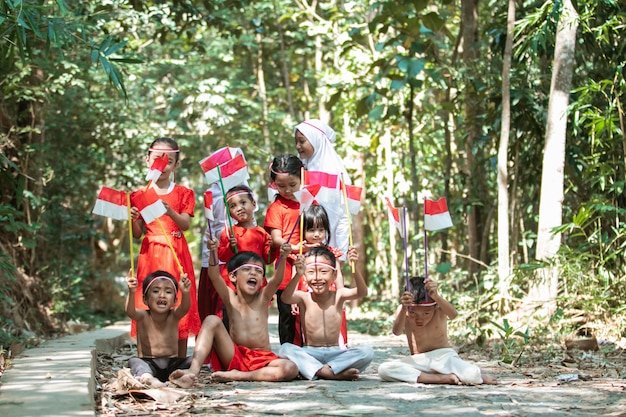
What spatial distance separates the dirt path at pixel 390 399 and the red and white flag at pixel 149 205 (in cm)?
107

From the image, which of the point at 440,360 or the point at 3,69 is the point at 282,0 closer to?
the point at 3,69

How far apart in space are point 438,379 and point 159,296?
182 centimetres

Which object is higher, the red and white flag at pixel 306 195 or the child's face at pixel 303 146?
the child's face at pixel 303 146

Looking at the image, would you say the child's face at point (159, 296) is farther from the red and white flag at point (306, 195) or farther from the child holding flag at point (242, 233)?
the red and white flag at point (306, 195)

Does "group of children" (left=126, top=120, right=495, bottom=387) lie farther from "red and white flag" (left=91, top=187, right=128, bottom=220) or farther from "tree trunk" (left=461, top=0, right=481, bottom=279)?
"tree trunk" (left=461, top=0, right=481, bottom=279)

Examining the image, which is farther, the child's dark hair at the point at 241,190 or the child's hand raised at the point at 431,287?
the child's dark hair at the point at 241,190

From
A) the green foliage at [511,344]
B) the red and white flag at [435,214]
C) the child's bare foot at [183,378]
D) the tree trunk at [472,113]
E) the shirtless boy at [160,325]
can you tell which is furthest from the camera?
the tree trunk at [472,113]

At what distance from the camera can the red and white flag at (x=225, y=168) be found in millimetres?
6148

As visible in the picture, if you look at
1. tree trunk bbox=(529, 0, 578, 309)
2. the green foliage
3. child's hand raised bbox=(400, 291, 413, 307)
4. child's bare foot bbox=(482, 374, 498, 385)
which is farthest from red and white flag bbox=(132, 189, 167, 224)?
tree trunk bbox=(529, 0, 578, 309)

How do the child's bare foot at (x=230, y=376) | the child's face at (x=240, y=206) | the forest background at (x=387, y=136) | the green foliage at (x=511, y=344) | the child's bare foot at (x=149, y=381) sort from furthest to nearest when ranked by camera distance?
the forest background at (x=387, y=136) → the green foliage at (x=511, y=344) → the child's face at (x=240, y=206) → the child's bare foot at (x=230, y=376) → the child's bare foot at (x=149, y=381)

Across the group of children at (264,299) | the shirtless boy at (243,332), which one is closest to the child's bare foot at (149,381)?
the group of children at (264,299)

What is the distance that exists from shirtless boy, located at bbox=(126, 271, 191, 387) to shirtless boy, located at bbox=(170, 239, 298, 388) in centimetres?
21

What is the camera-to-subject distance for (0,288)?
759 cm

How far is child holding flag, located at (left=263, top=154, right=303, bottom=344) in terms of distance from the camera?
6445 millimetres
